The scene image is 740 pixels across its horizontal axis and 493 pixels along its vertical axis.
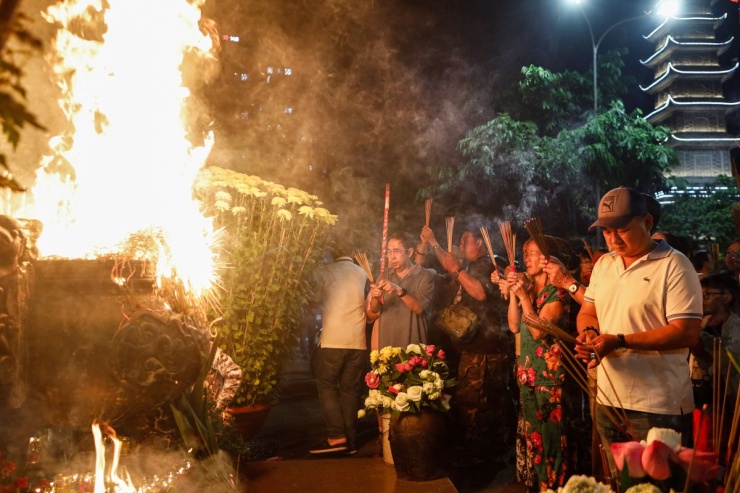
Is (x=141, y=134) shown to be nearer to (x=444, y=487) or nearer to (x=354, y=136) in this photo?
(x=444, y=487)

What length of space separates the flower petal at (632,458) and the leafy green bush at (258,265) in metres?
4.18

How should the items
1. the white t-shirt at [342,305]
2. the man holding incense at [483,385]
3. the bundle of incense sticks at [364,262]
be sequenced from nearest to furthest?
1. the man holding incense at [483,385]
2. the bundle of incense sticks at [364,262]
3. the white t-shirt at [342,305]

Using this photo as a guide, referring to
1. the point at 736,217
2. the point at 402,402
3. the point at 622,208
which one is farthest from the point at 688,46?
the point at 622,208

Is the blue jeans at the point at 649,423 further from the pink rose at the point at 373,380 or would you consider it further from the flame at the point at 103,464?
the flame at the point at 103,464

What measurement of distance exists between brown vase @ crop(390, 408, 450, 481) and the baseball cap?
226 cm

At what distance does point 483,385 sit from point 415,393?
1012 mm

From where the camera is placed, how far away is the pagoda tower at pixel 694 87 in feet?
129

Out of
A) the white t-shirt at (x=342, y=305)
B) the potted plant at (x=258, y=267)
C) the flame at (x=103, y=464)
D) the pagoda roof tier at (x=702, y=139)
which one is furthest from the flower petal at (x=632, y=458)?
the pagoda roof tier at (x=702, y=139)

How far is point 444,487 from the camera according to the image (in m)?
4.61

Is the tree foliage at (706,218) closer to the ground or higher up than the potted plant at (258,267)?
higher up

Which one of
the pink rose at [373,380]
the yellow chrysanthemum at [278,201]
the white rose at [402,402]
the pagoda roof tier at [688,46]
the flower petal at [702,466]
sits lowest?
the white rose at [402,402]

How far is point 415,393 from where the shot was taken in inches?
192

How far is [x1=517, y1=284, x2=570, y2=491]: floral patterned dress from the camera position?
14.5 ft

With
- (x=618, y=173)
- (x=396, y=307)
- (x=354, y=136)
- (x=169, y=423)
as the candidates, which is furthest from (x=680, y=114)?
(x=169, y=423)
